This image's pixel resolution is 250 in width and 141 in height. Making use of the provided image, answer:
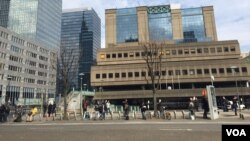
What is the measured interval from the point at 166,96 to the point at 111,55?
25893 millimetres

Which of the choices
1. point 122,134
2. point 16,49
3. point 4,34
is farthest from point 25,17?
point 122,134

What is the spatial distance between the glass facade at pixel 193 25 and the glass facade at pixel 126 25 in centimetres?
2122

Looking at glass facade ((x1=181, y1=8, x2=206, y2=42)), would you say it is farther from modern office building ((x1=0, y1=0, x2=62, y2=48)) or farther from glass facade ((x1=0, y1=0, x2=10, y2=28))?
glass facade ((x1=0, y1=0, x2=10, y2=28))

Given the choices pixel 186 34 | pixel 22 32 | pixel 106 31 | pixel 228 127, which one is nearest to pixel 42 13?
pixel 22 32

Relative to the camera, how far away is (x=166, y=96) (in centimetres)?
6700

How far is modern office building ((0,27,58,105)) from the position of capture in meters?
84.7

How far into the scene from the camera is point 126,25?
104 metres

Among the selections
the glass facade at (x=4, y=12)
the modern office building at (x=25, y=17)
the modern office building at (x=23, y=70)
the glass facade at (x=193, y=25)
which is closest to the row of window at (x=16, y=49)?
the modern office building at (x=23, y=70)

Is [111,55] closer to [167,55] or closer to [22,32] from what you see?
[167,55]

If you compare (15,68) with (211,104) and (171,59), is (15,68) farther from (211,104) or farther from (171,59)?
(211,104)

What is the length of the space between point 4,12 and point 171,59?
302ft

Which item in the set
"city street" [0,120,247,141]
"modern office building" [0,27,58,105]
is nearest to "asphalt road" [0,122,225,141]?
"city street" [0,120,247,141]

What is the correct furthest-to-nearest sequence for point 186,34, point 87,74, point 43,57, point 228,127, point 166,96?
point 87,74, point 43,57, point 186,34, point 166,96, point 228,127

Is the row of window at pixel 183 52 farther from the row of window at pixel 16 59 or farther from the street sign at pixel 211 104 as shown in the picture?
the street sign at pixel 211 104
